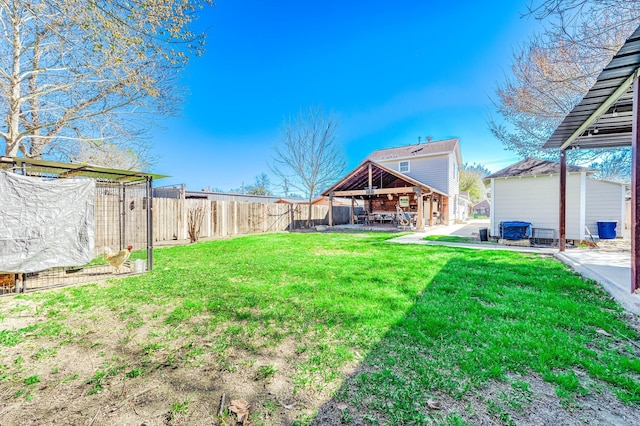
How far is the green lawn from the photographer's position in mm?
1809

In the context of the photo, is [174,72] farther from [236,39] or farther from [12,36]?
[236,39]

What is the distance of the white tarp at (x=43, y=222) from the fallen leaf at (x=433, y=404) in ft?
20.9

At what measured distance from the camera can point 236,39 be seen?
10492mm

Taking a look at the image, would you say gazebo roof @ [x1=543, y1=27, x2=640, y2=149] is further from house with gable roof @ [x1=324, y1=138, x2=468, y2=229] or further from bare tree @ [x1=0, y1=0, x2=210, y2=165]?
house with gable roof @ [x1=324, y1=138, x2=468, y2=229]

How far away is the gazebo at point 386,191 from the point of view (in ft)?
49.0

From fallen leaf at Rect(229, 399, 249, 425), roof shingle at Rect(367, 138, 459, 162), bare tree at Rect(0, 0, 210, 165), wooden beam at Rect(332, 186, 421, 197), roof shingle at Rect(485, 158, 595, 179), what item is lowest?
fallen leaf at Rect(229, 399, 249, 425)

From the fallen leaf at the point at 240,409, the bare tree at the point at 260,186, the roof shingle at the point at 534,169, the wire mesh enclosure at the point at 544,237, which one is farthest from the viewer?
the bare tree at the point at 260,186

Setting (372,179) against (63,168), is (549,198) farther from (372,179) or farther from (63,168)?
(63,168)

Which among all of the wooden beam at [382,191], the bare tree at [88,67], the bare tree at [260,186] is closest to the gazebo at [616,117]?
the bare tree at [88,67]

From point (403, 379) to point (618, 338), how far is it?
2496 millimetres

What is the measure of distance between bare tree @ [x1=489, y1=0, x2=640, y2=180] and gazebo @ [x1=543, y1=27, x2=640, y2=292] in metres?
1.19

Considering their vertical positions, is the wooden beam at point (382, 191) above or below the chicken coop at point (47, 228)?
above

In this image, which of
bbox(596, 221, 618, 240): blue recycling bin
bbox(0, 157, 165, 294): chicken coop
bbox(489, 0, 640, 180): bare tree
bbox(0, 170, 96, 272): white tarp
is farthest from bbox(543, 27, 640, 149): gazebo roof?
bbox(0, 170, 96, 272): white tarp

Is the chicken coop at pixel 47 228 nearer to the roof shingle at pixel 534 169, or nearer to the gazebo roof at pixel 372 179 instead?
the gazebo roof at pixel 372 179
